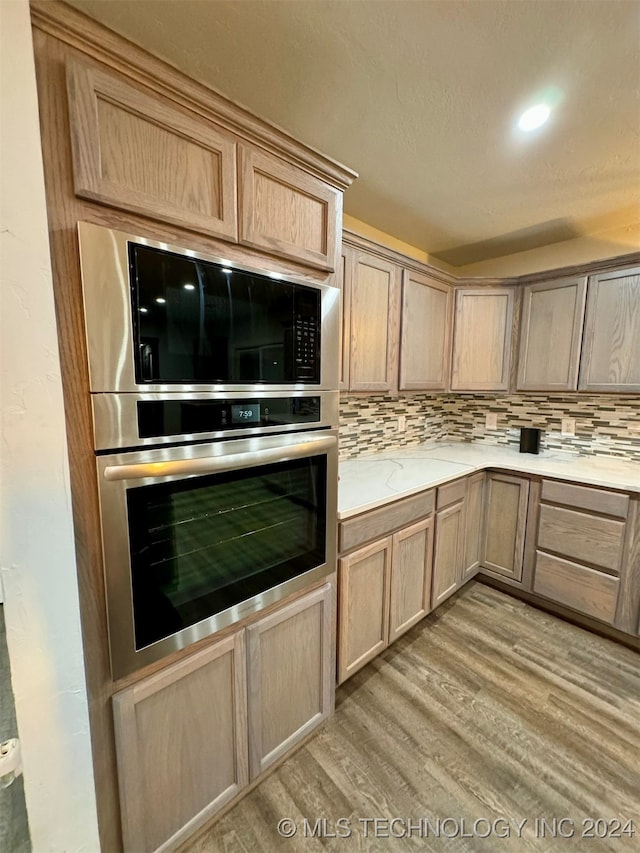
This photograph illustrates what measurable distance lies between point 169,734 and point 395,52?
2.19m

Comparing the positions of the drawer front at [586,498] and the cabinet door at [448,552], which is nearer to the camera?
the drawer front at [586,498]

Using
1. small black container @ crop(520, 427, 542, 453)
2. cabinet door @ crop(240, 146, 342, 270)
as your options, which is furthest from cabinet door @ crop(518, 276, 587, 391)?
cabinet door @ crop(240, 146, 342, 270)

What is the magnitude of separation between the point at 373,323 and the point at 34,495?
168 cm

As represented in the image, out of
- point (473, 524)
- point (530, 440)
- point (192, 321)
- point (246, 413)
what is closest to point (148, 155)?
point (192, 321)

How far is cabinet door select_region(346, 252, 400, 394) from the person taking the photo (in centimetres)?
182

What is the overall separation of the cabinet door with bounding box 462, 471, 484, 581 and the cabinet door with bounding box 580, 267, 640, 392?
0.94 meters

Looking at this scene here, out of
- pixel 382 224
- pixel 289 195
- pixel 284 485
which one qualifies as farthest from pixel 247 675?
pixel 382 224

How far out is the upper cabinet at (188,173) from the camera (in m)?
0.75

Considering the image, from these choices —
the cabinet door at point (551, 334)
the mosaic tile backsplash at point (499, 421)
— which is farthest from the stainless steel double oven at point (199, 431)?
the cabinet door at point (551, 334)

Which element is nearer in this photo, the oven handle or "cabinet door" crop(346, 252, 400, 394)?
the oven handle

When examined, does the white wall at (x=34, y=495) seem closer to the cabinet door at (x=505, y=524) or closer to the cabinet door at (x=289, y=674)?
the cabinet door at (x=289, y=674)

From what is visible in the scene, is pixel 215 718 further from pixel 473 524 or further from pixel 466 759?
pixel 473 524

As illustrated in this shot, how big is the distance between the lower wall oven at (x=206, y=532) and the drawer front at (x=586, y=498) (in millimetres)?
1623

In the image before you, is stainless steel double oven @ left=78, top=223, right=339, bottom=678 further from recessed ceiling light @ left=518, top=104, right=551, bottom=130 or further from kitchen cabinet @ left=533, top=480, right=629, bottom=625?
kitchen cabinet @ left=533, top=480, right=629, bottom=625
